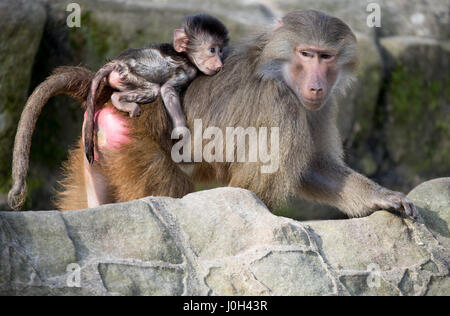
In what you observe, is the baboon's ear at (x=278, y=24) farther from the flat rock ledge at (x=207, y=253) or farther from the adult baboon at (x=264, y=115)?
the flat rock ledge at (x=207, y=253)

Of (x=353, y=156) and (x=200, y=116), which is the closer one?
(x=200, y=116)

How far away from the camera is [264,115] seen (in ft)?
13.7

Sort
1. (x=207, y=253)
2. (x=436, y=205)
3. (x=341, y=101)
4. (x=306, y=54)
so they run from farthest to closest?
(x=341, y=101) < (x=436, y=205) < (x=306, y=54) < (x=207, y=253)

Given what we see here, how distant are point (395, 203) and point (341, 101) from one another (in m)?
3.45

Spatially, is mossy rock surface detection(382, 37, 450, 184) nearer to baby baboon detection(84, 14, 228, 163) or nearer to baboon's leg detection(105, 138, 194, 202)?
baby baboon detection(84, 14, 228, 163)

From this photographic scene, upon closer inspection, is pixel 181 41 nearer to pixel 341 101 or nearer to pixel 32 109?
pixel 32 109

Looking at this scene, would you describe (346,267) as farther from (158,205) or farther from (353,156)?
(353,156)

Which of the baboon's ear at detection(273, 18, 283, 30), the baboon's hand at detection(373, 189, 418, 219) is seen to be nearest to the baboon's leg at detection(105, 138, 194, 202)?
the baboon's ear at detection(273, 18, 283, 30)

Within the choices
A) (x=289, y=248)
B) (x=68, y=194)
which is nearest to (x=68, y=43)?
(x=68, y=194)

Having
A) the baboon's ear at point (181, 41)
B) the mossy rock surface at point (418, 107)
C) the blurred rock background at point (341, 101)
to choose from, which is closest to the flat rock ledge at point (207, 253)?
the baboon's ear at point (181, 41)

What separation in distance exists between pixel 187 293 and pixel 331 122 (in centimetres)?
196

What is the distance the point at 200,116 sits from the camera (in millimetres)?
4328

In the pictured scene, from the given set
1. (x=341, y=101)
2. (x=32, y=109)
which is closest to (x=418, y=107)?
(x=341, y=101)

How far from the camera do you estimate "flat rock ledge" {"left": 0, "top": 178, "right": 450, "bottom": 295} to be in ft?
10.1
